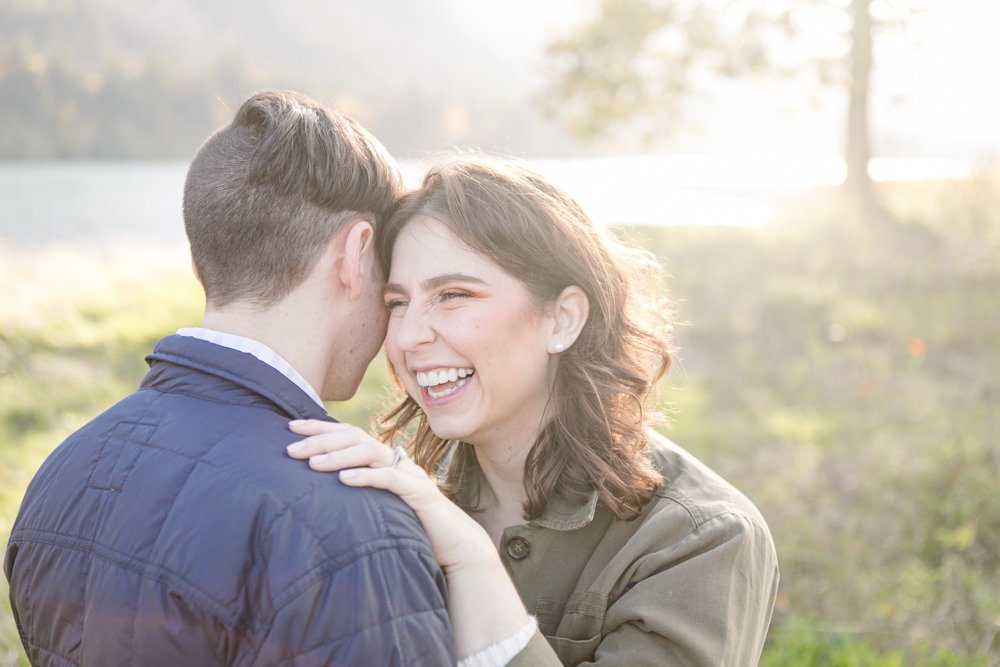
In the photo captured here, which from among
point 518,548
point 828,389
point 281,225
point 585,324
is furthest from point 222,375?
point 828,389

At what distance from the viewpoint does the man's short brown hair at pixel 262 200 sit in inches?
79.1

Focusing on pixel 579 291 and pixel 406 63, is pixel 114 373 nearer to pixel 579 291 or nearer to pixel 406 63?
pixel 579 291

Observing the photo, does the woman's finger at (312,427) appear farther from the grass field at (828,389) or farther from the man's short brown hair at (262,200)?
the grass field at (828,389)

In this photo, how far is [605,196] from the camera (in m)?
21.1

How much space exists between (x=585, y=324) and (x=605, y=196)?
742 inches

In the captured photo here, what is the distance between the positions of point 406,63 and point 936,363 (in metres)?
140

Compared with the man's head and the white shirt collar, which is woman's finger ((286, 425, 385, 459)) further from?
the man's head

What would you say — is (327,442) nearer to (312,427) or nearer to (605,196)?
(312,427)

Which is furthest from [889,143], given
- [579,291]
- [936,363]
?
[579,291]

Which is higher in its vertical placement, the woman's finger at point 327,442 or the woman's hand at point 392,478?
the woman's finger at point 327,442

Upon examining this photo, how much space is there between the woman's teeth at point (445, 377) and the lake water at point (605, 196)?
33.1ft

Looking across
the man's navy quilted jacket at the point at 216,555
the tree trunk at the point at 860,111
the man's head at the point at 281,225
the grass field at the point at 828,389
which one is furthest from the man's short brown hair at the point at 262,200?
the tree trunk at the point at 860,111

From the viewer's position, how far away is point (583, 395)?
266cm

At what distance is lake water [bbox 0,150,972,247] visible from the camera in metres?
20.3
